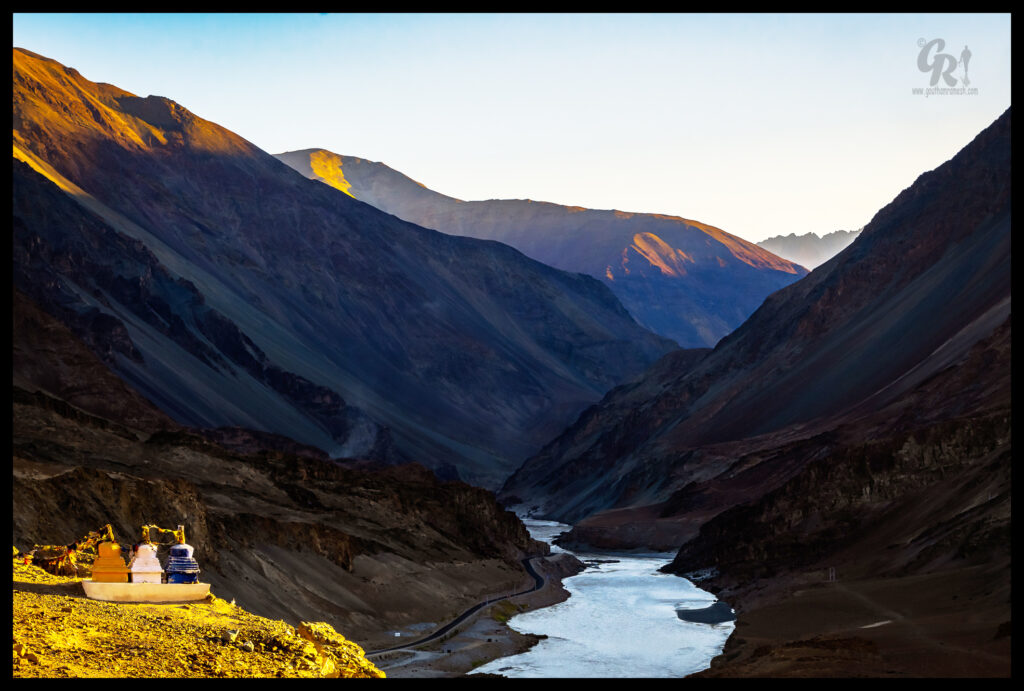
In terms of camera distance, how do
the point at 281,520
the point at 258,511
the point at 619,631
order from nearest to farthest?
the point at 619,631
the point at 281,520
the point at 258,511

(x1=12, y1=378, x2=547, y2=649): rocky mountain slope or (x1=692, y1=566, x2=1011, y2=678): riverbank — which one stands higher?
(x1=12, y1=378, x2=547, y2=649): rocky mountain slope

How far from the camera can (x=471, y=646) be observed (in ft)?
206

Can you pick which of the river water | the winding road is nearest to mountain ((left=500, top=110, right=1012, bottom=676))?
the river water

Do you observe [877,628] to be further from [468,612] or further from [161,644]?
[161,644]

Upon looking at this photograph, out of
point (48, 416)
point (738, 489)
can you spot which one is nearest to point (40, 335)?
point (48, 416)

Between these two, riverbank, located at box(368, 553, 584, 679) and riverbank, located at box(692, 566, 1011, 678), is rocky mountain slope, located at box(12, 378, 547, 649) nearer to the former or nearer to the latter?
riverbank, located at box(368, 553, 584, 679)

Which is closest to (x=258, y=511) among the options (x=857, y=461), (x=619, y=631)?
(x=619, y=631)

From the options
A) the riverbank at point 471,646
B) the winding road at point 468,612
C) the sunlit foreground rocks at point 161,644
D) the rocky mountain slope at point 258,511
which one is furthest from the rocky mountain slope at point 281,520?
the sunlit foreground rocks at point 161,644

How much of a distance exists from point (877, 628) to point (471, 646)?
17.6 meters

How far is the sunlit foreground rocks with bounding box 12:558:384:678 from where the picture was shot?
2361 cm

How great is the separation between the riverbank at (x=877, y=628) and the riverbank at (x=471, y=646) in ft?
32.7

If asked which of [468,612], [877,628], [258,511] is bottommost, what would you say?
[877,628]

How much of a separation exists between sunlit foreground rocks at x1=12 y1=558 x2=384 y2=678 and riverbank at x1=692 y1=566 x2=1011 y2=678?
75.7 ft

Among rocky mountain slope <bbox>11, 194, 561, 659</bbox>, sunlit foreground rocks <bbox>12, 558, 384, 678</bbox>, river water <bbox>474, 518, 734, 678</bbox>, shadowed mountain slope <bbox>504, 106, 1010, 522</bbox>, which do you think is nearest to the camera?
sunlit foreground rocks <bbox>12, 558, 384, 678</bbox>
